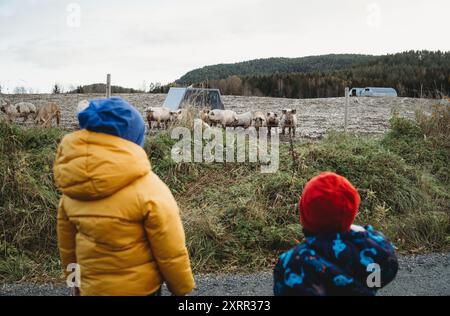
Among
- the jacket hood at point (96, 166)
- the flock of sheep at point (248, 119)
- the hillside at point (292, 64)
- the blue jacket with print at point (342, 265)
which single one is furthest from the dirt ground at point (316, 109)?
the hillside at point (292, 64)

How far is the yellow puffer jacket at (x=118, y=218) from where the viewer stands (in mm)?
2182

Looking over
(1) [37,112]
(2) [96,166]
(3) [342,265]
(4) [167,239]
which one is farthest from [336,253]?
(1) [37,112]

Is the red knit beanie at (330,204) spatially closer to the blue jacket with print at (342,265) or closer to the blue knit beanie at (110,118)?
the blue jacket with print at (342,265)

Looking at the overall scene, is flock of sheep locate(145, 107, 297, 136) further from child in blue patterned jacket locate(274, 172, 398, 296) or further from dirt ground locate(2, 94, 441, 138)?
child in blue patterned jacket locate(274, 172, 398, 296)

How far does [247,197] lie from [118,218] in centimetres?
466

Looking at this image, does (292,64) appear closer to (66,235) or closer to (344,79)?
(344,79)

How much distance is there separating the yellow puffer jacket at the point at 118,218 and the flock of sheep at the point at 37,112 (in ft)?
20.5

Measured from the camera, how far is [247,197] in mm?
6781

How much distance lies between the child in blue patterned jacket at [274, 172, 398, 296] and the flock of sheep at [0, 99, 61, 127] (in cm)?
701

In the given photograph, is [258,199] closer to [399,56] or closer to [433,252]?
[433,252]

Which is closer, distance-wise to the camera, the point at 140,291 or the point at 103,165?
the point at 103,165
